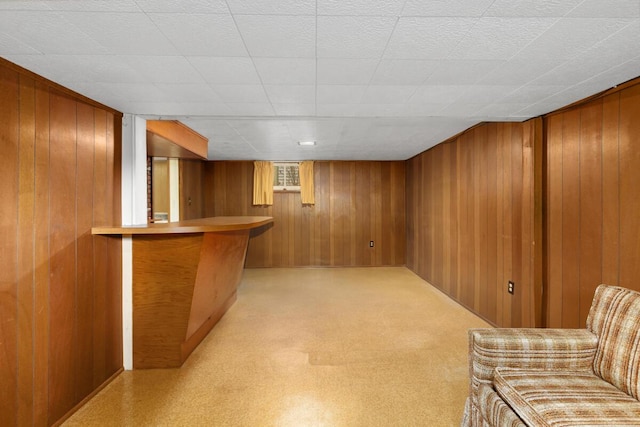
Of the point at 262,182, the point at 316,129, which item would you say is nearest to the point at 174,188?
A: the point at 262,182

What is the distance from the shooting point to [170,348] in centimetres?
229

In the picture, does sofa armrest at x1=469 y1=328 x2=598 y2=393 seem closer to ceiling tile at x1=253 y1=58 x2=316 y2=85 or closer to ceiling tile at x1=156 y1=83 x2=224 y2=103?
ceiling tile at x1=253 y1=58 x2=316 y2=85

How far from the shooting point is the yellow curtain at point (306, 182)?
5.61 metres

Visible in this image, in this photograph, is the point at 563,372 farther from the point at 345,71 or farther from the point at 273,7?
the point at 273,7

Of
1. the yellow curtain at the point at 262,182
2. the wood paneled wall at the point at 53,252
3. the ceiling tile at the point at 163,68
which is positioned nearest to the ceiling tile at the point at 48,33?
the ceiling tile at the point at 163,68

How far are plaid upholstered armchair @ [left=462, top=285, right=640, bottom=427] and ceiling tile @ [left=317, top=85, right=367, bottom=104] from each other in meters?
1.62

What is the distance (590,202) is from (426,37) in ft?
5.83

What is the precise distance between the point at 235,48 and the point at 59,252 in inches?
62.3

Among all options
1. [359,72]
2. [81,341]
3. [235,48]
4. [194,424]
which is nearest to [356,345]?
[194,424]

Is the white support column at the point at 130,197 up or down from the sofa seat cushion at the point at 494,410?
up

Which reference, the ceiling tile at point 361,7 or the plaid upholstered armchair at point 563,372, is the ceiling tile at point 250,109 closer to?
the ceiling tile at point 361,7

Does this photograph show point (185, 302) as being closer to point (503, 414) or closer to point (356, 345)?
point (356, 345)

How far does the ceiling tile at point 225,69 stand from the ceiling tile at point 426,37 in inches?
30.2

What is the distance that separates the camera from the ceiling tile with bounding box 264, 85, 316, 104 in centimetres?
189
